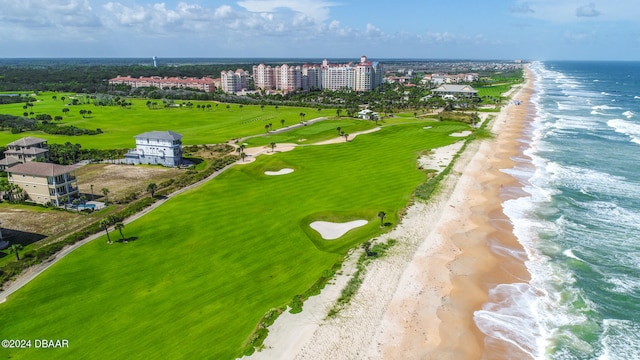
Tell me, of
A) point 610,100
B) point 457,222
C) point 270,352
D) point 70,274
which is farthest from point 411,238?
point 610,100

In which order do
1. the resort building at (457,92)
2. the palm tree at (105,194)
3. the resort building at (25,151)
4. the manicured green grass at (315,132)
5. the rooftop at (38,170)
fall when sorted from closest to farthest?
1. the rooftop at (38,170)
2. the palm tree at (105,194)
3. the resort building at (25,151)
4. the manicured green grass at (315,132)
5. the resort building at (457,92)

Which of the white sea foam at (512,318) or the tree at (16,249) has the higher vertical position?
the tree at (16,249)

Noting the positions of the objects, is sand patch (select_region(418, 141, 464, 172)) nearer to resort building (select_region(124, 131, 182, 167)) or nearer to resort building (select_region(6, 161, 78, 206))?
resort building (select_region(124, 131, 182, 167))

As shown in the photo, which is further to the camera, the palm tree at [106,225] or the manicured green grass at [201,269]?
the palm tree at [106,225]

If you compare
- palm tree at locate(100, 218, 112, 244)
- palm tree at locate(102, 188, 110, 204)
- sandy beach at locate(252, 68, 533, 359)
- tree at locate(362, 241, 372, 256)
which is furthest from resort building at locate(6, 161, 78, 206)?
tree at locate(362, 241, 372, 256)

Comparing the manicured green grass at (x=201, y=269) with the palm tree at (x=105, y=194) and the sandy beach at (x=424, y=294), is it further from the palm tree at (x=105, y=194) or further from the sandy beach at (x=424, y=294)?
the palm tree at (x=105, y=194)

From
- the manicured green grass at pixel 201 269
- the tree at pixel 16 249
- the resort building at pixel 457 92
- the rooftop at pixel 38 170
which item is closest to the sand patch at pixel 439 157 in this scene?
the manicured green grass at pixel 201 269

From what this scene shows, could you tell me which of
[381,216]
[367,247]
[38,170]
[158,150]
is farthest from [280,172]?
[38,170]
